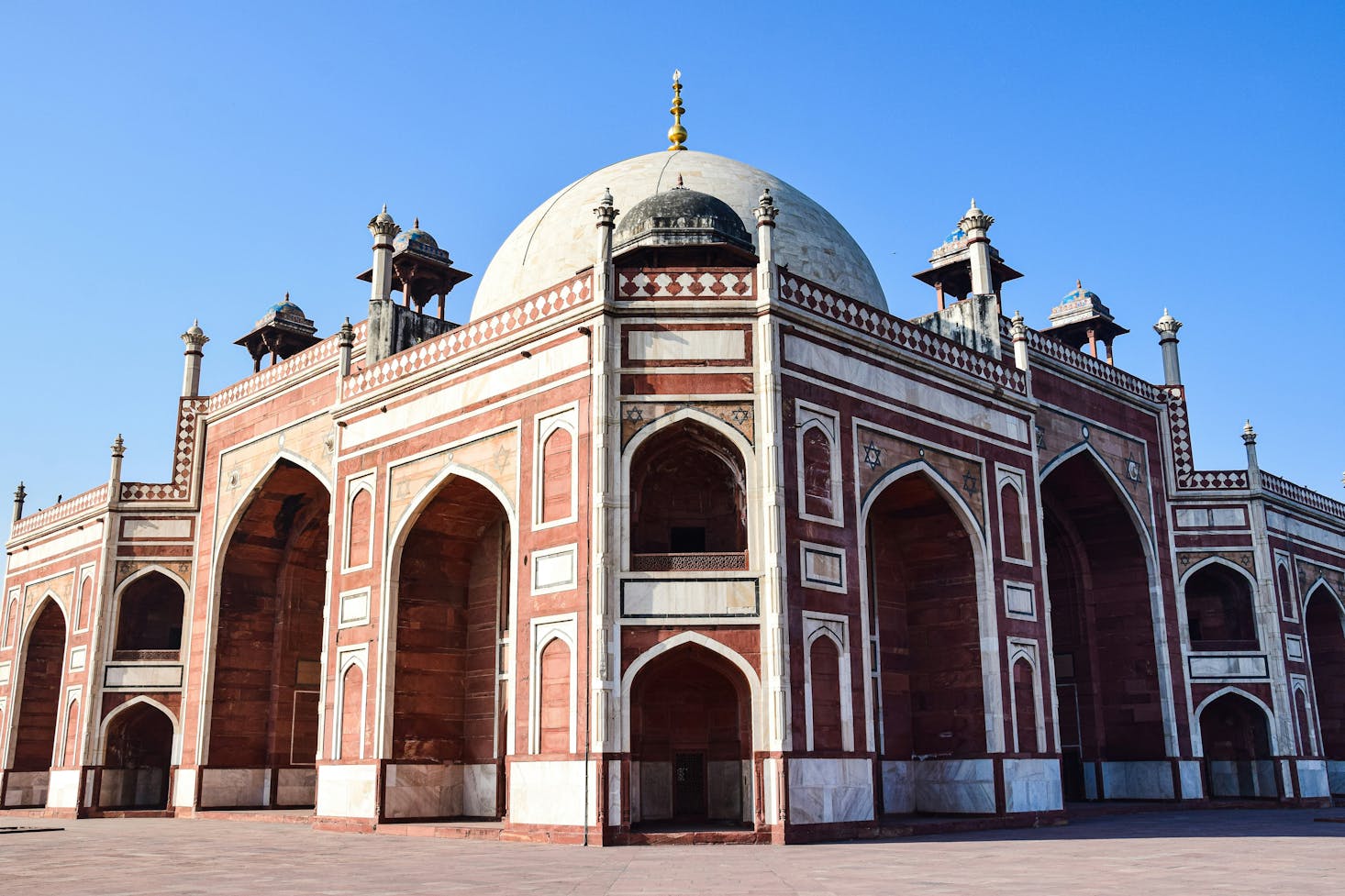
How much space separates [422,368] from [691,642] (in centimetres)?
656

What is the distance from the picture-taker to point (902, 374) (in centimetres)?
1727

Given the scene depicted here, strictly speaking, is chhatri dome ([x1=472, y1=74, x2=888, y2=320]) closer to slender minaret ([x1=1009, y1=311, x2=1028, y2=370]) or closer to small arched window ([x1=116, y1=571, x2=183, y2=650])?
slender minaret ([x1=1009, y1=311, x2=1028, y2=370])

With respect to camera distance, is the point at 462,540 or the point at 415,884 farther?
the point at 462,540

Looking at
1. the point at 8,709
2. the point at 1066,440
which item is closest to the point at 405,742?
the point at 1066,440

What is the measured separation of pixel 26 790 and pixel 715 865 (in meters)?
21.8

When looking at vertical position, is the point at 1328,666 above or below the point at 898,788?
above

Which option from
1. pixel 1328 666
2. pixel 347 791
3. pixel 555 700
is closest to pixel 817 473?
pixel 555 700

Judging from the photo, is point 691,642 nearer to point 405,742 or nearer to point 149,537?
point 405,742

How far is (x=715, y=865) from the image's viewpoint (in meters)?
11.2

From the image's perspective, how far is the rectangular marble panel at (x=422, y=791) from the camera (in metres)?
17.0

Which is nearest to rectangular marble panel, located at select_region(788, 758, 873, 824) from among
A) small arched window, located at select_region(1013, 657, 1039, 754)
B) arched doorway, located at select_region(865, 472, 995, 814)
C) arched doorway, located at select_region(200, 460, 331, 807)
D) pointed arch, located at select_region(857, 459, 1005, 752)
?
pointed arch, located at select_region(857, 459, 1005, 752)

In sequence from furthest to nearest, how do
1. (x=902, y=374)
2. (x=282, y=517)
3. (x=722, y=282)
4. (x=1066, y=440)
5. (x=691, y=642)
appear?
(x=282, y=517) → (x=1066, y=440) → (x=902, y=374) → (x=722, y=282) → (x=691, y=642)

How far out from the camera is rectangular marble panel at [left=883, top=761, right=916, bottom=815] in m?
17.3

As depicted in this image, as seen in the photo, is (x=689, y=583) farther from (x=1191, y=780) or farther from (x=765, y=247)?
(x=1191, y=780)
